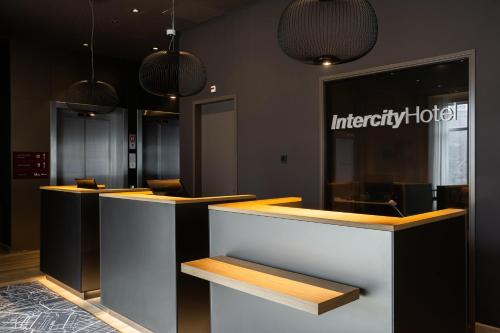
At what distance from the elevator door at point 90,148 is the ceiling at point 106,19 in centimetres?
132

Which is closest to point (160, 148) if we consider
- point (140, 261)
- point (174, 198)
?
point (140, 261)

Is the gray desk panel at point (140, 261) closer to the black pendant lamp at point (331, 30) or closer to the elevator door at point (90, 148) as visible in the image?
the black pendant lamp at point (331, 30)

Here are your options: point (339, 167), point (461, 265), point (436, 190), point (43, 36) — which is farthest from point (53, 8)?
point (461, 265)

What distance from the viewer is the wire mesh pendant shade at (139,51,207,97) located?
3643mm

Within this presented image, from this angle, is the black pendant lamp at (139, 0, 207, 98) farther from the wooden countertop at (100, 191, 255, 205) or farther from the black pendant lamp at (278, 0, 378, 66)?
the black pendant lamp at (278, 0, 378, 66)

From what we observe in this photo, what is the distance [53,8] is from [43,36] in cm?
138

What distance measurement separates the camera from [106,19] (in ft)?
18.9

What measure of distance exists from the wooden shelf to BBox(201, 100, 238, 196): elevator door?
3.11 metres

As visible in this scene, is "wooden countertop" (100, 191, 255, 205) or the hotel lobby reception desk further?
"wooden countertop" (100, 191, 255, 205)

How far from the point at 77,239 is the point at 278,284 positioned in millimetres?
2982

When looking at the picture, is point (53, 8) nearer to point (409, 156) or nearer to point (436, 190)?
point (409, 156)

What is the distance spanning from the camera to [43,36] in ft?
21.5

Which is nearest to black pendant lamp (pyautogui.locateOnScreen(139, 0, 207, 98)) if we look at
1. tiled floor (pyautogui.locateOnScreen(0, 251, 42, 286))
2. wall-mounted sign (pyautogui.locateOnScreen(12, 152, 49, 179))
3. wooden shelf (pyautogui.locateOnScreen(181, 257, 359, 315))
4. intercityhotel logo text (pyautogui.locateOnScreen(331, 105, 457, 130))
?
intercityhotel logo text (pyautogui.locateOnScreen(331, 105, 457, 130))

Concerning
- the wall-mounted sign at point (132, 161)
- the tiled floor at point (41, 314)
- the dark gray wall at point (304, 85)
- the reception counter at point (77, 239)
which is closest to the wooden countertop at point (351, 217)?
the dark gray wall at point (304, 85)
